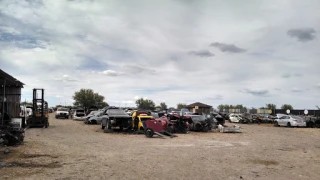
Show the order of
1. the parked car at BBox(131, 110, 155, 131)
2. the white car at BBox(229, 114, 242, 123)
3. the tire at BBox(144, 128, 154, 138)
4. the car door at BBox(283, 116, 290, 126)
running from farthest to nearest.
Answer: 1. the white car at BBox(229, 114, 242, 123)
2. the car door at BBox(283, 116, 290, 126)
3. the parked car at BBox(131, 110, 155, 131)
4. the tire at BBox(144, 128, 154, 138)

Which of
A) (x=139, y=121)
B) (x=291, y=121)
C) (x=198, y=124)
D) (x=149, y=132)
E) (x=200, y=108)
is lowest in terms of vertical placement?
(x=149, y=132)

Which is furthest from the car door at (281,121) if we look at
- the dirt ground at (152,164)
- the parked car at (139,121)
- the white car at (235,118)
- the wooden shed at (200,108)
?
the wooden shed at (200,108)

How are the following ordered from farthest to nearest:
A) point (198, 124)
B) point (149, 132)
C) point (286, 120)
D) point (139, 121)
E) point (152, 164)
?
1. point (286, 120)
2. point (198, 124)
3. point (139, 121)
4. point (149, 132)
5. point (152, 164)

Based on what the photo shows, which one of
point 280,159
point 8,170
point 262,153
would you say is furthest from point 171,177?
point 262,153

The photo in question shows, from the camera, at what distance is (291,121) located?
3534cm

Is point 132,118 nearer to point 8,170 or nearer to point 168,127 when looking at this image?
point 168,127

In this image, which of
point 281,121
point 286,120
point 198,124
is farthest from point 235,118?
point 198,124

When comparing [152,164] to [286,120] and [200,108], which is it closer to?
[286,120]

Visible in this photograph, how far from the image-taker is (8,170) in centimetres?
865

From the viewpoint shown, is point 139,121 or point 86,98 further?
point 86,98

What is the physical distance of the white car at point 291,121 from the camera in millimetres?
34719

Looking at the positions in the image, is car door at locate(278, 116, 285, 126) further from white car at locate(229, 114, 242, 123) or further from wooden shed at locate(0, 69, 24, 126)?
wooden shed at locate(0, 69, 24, 126)

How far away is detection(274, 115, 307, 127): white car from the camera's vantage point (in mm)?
34719

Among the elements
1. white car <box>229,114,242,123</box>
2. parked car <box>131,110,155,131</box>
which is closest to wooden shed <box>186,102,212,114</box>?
white car <box>229,114,242,123</box>
